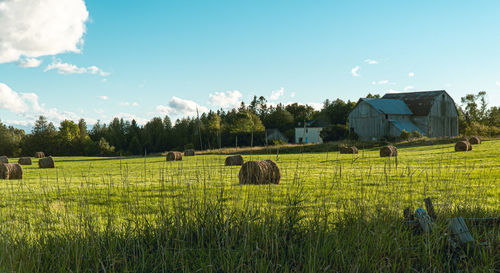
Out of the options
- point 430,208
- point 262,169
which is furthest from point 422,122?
point 430,208

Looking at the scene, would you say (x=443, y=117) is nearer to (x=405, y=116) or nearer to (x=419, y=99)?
(x=419, y=99)

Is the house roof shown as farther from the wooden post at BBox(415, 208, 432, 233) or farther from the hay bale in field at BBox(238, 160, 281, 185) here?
the wooden post at BBox(415, 208, 432, 233)

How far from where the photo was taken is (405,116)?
52219mm

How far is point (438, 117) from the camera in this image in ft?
174

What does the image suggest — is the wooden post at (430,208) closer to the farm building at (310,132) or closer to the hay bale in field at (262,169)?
the hay bale in field at (262,169)

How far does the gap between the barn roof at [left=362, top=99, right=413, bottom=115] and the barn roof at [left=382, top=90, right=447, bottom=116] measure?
102 cm

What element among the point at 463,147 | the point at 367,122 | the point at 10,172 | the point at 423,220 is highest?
the point at 367,122

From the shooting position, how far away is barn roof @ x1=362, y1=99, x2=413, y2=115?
165 feet

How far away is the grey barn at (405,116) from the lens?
49.6 metres

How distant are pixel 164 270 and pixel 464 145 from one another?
29.6 metres

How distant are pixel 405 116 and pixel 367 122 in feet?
20.2

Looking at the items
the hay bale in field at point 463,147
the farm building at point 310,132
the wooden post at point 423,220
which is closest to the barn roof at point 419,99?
the farm building at point 310,132

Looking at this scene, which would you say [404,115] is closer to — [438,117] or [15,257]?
[438,117]

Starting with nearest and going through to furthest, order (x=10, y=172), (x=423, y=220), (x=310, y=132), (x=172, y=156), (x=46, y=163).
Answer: (x=423, y=220)
(x=10, y=172)
(x=46, y=163)
(x=172, y=156)
(x=310, y=132)
